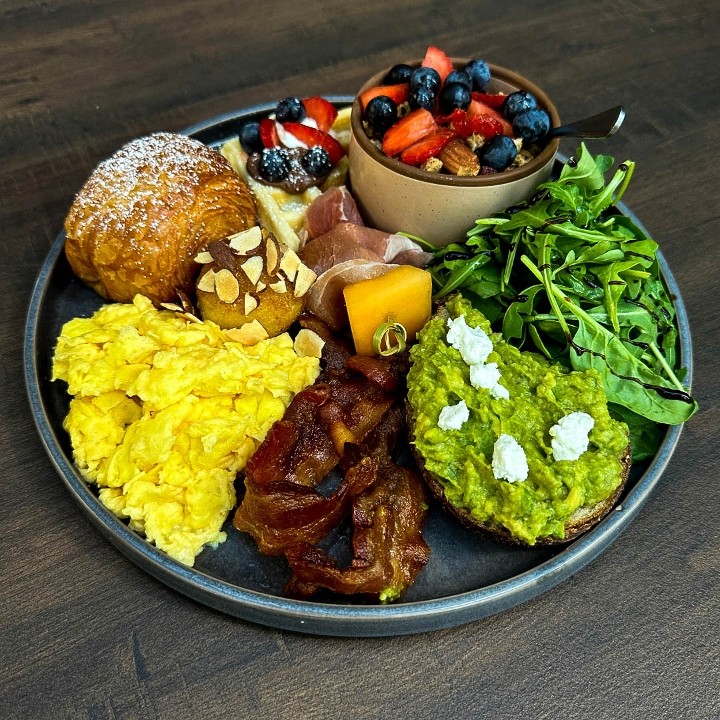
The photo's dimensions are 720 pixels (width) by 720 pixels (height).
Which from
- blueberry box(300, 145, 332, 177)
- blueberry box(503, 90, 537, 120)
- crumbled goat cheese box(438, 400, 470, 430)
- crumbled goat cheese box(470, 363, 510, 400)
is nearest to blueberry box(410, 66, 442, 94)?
blueberry box(503, 90, 537, 120)

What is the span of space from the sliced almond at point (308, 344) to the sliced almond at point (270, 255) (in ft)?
0.70

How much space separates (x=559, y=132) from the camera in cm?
223

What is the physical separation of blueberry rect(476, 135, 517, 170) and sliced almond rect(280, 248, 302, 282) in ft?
2.19

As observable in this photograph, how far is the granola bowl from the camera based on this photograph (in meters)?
2.20

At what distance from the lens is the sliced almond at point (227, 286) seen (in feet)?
6.97

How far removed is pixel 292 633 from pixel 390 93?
170 cm

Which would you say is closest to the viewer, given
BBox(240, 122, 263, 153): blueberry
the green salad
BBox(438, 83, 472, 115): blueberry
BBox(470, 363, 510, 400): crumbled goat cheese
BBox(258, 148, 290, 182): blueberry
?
BBox(470, 363, 510, 400): crumbled goat cheese

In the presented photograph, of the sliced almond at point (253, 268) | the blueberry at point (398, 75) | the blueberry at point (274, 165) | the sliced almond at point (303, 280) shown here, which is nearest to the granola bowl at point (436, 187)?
the blueberry at point (398, 75)

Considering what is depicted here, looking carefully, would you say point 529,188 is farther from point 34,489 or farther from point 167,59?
point 167,59

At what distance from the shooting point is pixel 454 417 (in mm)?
1704

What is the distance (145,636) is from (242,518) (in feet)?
1.18

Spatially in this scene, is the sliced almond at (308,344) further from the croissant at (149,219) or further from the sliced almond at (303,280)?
A: the croissant at (149,219)

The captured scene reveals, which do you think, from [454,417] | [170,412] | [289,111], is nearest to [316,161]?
[289,111]

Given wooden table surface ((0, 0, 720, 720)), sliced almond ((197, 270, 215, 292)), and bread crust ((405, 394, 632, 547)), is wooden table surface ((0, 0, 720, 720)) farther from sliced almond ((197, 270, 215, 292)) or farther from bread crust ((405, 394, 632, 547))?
sliced almond ((197, 270, 215, 292))
